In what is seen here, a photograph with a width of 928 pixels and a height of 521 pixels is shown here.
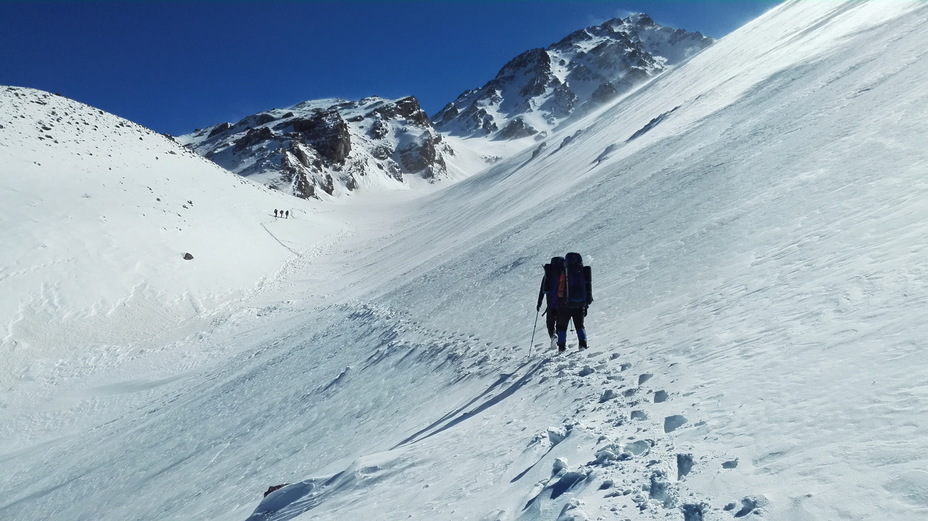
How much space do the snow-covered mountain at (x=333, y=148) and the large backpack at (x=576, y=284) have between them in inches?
3088

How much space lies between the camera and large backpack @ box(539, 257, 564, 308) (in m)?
8.71

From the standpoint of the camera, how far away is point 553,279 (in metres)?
8.81

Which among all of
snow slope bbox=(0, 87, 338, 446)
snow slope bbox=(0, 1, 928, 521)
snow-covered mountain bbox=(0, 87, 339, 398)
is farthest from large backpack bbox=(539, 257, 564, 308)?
snow-covered mountain bbox=(0, 87, 339, 398)

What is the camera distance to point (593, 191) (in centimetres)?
2167

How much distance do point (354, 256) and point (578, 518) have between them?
34316 millimetres

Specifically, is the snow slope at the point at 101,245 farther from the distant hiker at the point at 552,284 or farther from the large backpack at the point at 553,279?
the large backpack at the point at 553,279

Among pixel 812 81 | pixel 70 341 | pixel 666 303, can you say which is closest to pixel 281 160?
pixel 70 341

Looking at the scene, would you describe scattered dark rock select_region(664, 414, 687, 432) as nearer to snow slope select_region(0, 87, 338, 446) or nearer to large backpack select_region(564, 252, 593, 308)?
large backpack select_region(564, 252, 593, 308)

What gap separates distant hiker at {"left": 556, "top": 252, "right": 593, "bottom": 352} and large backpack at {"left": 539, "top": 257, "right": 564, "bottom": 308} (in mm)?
86

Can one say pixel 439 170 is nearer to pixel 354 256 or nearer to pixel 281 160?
pixel 281 160

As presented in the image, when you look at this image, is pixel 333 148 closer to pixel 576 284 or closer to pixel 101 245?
pixel 101 245

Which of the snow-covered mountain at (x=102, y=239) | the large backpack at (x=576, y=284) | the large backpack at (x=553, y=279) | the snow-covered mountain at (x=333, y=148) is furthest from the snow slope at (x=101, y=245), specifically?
the snow-covered mountain at (x=333, y=148)

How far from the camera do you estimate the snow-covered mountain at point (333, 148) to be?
291 ft

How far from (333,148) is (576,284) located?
101218mm
